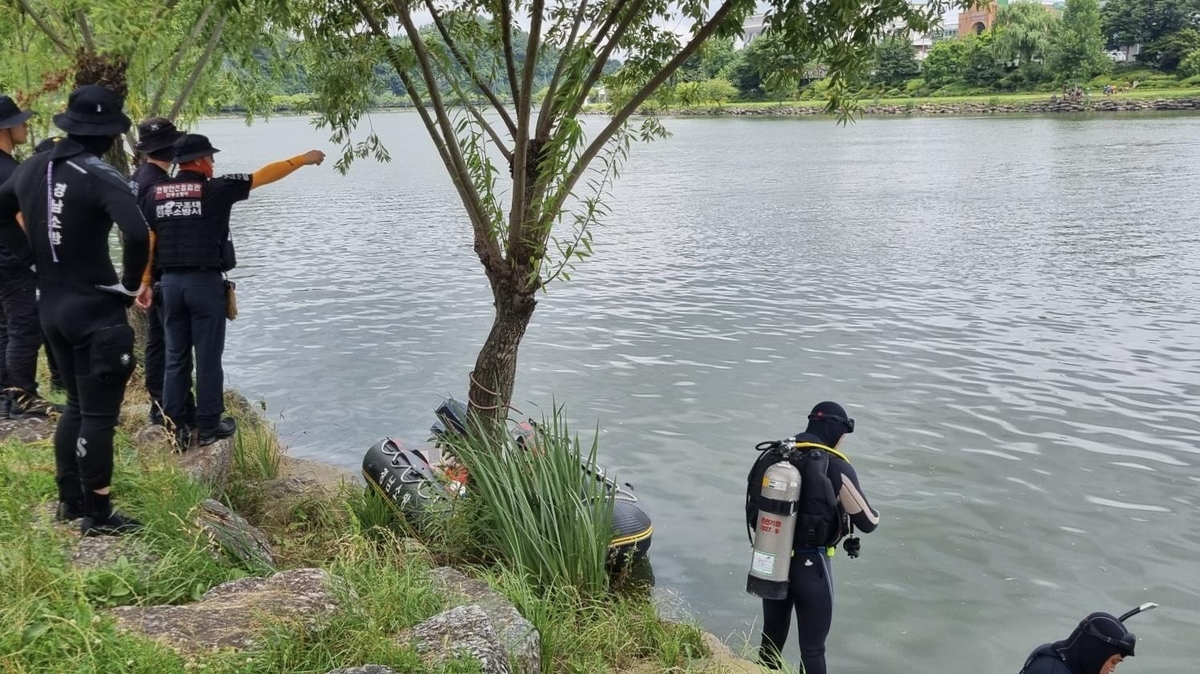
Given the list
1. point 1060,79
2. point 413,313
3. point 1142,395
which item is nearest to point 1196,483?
point 1142,395

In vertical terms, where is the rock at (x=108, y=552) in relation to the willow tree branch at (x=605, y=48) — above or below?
below

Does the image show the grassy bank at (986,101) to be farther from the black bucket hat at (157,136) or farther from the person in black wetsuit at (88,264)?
the person in black wetsuit at (88,264)

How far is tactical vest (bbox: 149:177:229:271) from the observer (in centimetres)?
570

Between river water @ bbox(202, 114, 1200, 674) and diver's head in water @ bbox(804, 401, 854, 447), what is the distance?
5.43ft

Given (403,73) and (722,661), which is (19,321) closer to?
(403,73)

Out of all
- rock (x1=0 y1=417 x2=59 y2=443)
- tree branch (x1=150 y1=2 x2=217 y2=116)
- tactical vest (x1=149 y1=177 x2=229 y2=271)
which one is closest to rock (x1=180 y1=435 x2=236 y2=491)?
rock (x1=0 y1=417 x2=59 y2=443)

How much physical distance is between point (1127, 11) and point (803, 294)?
3357 inches

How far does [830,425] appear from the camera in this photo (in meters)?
5.35

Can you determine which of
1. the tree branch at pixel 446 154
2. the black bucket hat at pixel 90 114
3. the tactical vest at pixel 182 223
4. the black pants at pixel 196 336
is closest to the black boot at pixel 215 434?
the black pants at pixel 196 336

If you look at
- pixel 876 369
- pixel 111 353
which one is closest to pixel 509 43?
pixel 111 353

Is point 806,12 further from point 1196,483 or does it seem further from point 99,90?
point 1196,483

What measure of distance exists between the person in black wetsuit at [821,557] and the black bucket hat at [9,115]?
5105 millimetres

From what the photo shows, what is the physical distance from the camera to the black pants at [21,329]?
6699 mm

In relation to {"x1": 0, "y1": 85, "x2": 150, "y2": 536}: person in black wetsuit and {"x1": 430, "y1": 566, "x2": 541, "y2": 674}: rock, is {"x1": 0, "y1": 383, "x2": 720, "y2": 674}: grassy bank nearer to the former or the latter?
{"x1": 430, "y1": 566, "x2": 541, "y2": 674}: rock
